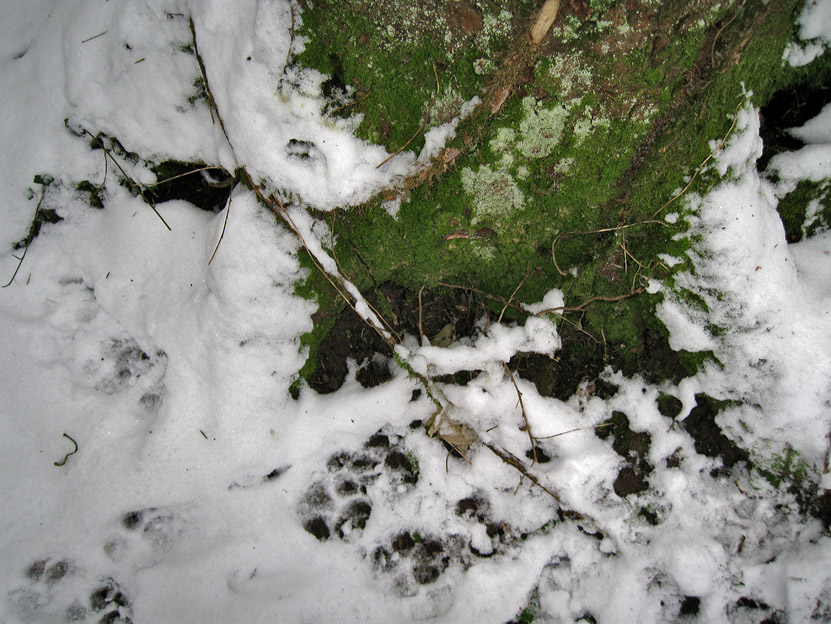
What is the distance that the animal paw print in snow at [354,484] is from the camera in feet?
7.82

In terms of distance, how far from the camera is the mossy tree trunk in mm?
1692

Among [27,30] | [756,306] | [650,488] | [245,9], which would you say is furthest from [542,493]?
[27,30]

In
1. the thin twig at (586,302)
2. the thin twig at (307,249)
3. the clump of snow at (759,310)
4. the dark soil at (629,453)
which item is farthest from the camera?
the dark soil at (629,453)

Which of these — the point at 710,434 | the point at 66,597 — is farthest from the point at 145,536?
the point at 710,434

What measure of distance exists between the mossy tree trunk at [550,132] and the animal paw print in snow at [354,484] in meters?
0.74

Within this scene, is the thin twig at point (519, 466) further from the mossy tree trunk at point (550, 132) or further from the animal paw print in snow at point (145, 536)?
the animal paw print in snow at point (145, 536)

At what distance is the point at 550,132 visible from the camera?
188cm

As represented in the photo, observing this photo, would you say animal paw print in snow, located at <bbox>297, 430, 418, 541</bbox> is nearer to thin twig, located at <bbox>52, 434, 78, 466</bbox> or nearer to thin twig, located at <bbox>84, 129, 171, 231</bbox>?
thin twig, located at <bbox>52, 434, 78, 466</bbox>

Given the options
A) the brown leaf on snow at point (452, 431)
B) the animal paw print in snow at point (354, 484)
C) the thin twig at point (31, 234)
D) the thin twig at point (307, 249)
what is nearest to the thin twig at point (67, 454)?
the thin twig at point (31, 234)

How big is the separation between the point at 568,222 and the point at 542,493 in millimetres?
1385

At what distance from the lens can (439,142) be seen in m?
1.93

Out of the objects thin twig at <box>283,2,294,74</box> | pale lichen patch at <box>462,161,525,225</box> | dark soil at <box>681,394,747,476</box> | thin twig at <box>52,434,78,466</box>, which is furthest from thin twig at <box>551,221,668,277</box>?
thin twig at <box>52,434,78,466</box>

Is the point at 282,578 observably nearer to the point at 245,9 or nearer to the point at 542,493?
the point at 542,493

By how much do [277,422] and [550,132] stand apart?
1.88 meters
